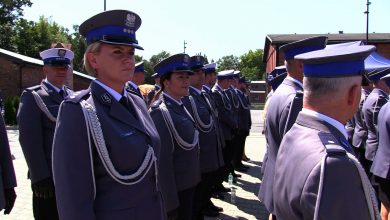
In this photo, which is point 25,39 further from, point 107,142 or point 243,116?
point 107,142

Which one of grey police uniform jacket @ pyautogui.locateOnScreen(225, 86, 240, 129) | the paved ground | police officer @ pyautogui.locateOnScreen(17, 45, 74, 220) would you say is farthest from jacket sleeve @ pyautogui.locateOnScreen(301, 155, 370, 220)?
grey police uniform jacket @ pyautogui.locateOnScreen(225, 86, 240, 129)

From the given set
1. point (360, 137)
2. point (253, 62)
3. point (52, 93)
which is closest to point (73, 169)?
point (52, 93)

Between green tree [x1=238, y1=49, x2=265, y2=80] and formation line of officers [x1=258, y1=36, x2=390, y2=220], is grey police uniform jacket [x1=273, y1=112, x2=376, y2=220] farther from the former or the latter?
green tree [x1=238, y1=49, x2=265, y2=80]

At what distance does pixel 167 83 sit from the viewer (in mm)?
4352

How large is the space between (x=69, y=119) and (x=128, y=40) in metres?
0.64

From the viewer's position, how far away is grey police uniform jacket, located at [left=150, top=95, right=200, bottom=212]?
365cm

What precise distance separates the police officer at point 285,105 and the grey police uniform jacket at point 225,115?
4391mm

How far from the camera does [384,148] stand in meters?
4.55

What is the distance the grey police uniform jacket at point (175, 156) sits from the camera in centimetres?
365

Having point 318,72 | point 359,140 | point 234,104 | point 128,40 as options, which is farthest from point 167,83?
point 234,104

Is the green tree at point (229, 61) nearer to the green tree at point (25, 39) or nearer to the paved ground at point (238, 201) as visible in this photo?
the green tree at point (25, 39)

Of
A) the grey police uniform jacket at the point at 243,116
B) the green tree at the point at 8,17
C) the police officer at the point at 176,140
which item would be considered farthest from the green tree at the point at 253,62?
the police officer at the point at 176,140

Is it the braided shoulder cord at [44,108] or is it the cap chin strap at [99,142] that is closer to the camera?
the cap chin strap at [99,142]

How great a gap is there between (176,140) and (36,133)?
4.57 ft
